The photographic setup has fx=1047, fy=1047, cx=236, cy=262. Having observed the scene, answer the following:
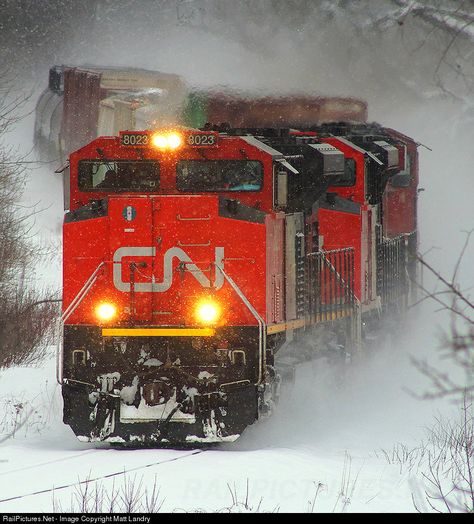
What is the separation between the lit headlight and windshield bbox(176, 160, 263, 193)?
193 millimetres

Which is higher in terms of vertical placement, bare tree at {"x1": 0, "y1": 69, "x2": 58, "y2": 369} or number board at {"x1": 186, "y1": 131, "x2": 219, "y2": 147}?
number board at {"x1": 186, "y1": 131, "x2": 219, "y2": 147}

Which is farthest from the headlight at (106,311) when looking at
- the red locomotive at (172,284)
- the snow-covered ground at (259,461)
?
the snow-covered ground at (259,461)

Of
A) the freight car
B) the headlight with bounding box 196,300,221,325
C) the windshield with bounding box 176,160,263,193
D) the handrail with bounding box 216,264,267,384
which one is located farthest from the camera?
the freight car

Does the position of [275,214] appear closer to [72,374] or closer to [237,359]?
[237,359]

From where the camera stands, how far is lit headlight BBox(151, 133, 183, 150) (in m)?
11.0

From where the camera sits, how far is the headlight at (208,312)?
34.3 feet

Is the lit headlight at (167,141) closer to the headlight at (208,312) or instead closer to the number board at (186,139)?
the number board at (186,139)

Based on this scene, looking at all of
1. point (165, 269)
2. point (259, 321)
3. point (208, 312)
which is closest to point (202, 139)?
point (165, 269)

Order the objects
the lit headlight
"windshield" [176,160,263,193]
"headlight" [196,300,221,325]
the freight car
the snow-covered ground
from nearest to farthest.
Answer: the snow-covered ground < "headlight" [196,300,221,325] < "windshield" [176,160,263,193] < the lit headlight < the freight car

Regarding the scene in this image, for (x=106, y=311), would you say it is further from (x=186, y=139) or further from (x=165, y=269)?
(x=186, y=139)

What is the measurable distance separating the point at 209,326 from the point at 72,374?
4.85ft

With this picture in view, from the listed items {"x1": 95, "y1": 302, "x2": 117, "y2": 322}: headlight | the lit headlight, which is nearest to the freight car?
the lit headlight

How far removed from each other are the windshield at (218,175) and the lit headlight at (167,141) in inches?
7.6

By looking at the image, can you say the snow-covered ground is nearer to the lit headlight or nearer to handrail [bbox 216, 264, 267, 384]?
handrail [bbox 216, 264, 267, 384]
